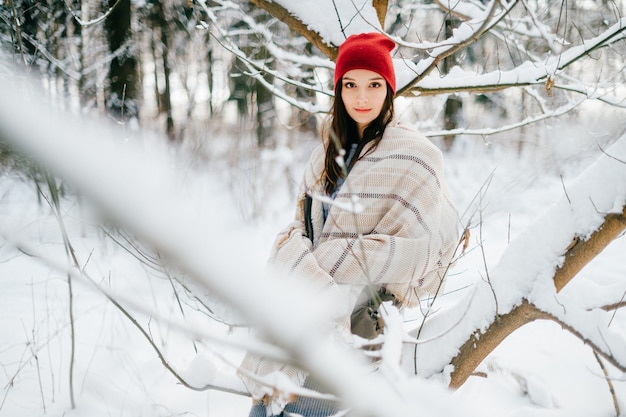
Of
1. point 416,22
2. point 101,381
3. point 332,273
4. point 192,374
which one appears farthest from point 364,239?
point 416,22

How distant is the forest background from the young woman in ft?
0.46

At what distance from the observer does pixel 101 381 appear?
8.50ft

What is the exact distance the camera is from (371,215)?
1.51 metres

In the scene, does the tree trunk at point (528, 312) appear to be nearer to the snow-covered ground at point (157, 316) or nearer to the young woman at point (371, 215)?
the snow-covered ground at point (157, 316)

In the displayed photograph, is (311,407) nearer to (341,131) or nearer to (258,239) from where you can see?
(341,131)

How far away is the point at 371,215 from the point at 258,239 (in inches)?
144

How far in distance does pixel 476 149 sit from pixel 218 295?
32.9 ft

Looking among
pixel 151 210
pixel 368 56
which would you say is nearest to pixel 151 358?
pixel 368 56

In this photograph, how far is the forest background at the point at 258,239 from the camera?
30cm

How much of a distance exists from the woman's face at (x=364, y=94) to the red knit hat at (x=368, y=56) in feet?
0.07

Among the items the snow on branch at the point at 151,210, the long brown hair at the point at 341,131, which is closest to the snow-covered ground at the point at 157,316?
the snow on branch at the point at 151,210

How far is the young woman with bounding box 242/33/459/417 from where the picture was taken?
Answer: 1393 millimetres

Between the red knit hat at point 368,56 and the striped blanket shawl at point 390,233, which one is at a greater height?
the red knit hat at point 368,56

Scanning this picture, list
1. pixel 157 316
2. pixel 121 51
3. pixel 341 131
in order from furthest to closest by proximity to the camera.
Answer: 1. pixel 121 51
2. pixel 341 131
3. pixel 157 316
